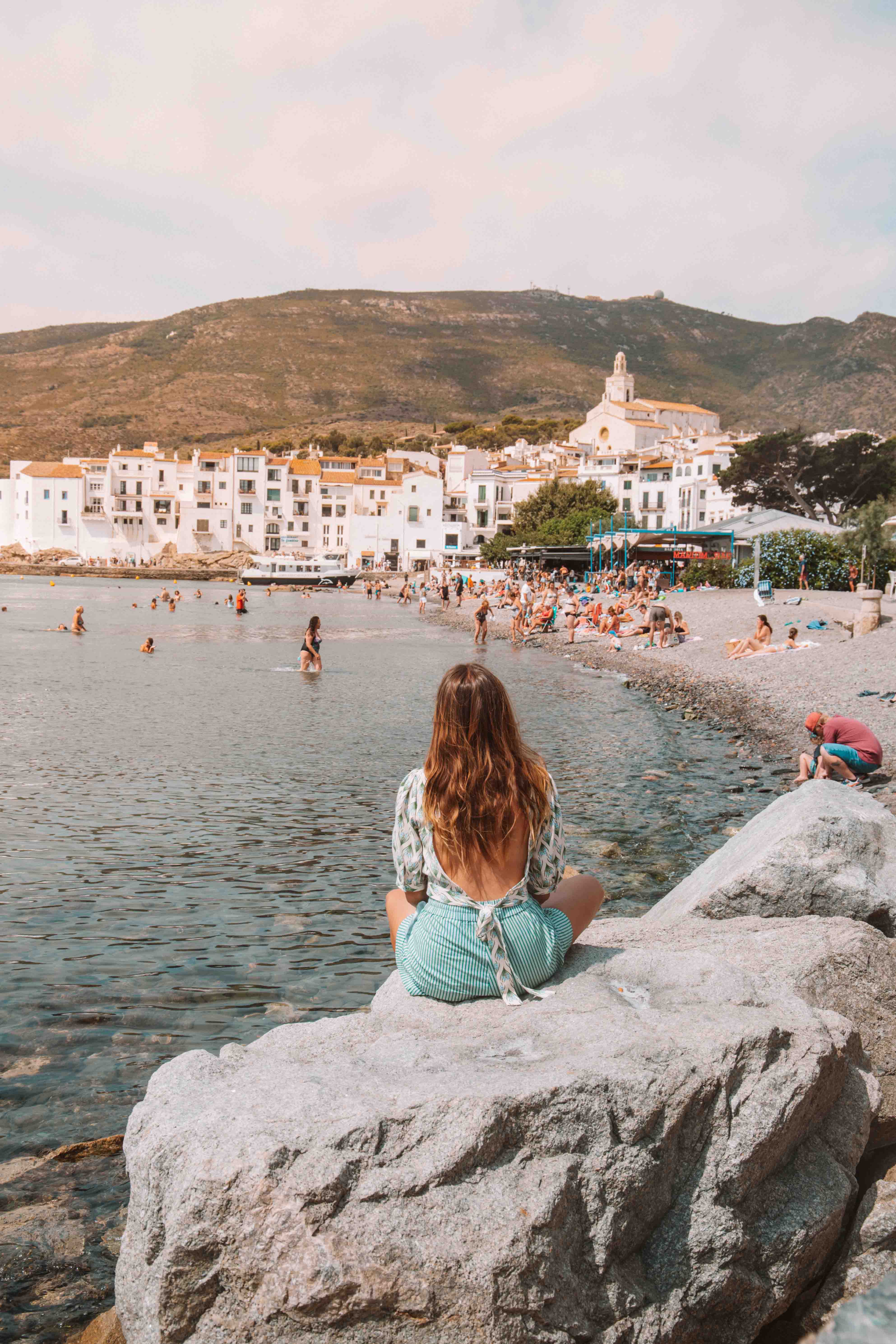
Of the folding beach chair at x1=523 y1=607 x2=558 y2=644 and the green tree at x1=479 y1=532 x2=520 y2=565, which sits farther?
the green tree at x1=479 y1=532 x2=520 y2=565

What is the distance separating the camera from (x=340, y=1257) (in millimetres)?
2453

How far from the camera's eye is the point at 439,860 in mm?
3703

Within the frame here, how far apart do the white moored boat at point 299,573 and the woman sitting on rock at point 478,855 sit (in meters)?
83.7

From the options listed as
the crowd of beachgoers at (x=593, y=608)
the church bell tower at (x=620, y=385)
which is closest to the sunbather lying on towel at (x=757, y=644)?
the crowd of beachgoers at (x=593, y=608)

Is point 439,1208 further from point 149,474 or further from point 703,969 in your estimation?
point 149,474

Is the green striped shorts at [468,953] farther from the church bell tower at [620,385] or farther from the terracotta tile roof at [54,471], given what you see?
the church bell tower at [620,385]

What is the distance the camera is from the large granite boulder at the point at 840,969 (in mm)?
3729

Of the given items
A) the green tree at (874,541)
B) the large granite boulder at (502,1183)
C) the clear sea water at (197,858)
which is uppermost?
the green tree at (874,541)

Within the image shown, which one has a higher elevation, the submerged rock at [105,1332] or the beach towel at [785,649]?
the beach towel at [785,649]

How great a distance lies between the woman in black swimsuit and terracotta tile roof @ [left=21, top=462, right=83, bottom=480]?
91616mm

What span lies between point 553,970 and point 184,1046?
2.60 meters

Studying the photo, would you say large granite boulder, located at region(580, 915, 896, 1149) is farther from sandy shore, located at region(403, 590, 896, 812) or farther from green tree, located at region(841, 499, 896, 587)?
green tree, located at region(841, 499, 896, 587)

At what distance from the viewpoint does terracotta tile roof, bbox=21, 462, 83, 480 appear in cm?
10719

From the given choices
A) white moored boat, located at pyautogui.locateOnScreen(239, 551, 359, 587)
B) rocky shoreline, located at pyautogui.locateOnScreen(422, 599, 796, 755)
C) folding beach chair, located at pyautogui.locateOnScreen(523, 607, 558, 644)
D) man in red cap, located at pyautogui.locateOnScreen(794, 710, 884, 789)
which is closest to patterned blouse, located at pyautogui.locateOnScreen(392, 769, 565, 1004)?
man in red cap, located at pyautogui.locateOnScreen(794, 710, 884, 789)
